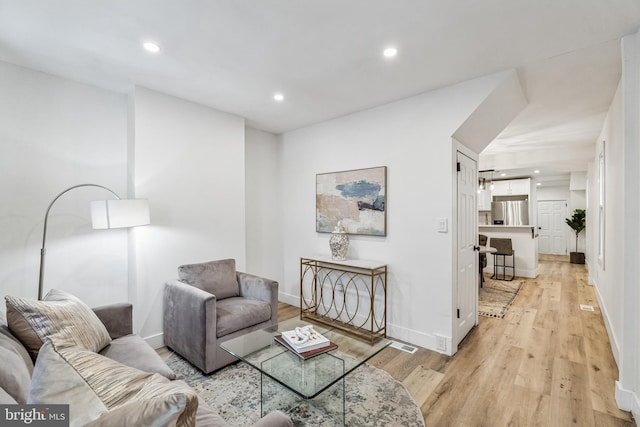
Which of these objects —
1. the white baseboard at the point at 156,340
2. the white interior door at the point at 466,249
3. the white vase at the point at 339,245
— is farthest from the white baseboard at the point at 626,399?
the white baseboard at the point at 156,340

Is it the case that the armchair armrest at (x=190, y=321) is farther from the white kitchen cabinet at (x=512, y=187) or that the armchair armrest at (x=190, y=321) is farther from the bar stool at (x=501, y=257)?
the white kitchen cabinet at (x=512, y=187)

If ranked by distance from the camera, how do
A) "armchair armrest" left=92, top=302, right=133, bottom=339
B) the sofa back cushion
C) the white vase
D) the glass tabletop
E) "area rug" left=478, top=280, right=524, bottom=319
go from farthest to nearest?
"area rug" left=478, top=280, right=524, bottom=319 < the white vase < "armchair armrest" left=92, top=302, right=133, bottom=339 < the glass tabletop < the sofa back cushion

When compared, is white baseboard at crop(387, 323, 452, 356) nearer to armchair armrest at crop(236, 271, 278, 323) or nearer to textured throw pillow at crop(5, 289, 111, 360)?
armchair armrest at crop(236, 271, 278, 323)

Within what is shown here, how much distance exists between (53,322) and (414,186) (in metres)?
2.92

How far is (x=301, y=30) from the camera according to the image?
194cm

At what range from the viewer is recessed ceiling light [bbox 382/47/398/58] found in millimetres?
2152

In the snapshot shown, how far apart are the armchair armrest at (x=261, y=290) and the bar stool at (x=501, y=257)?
4650 millimetres

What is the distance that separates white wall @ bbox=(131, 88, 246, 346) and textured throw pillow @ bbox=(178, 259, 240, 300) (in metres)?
0.21

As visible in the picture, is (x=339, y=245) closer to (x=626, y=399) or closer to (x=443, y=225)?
(x=443, y=225)

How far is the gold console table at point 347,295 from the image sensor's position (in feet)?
10.4

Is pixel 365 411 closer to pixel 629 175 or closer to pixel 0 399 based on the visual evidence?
pixel 0 399

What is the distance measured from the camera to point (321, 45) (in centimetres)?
212

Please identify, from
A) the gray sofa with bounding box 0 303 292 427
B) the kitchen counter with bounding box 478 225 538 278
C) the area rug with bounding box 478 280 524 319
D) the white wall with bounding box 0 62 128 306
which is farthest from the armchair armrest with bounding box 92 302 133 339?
the kitchen counter with bounding box 478 225 538 278

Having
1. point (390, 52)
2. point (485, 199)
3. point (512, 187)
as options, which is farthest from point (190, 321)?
point (512, 187)
